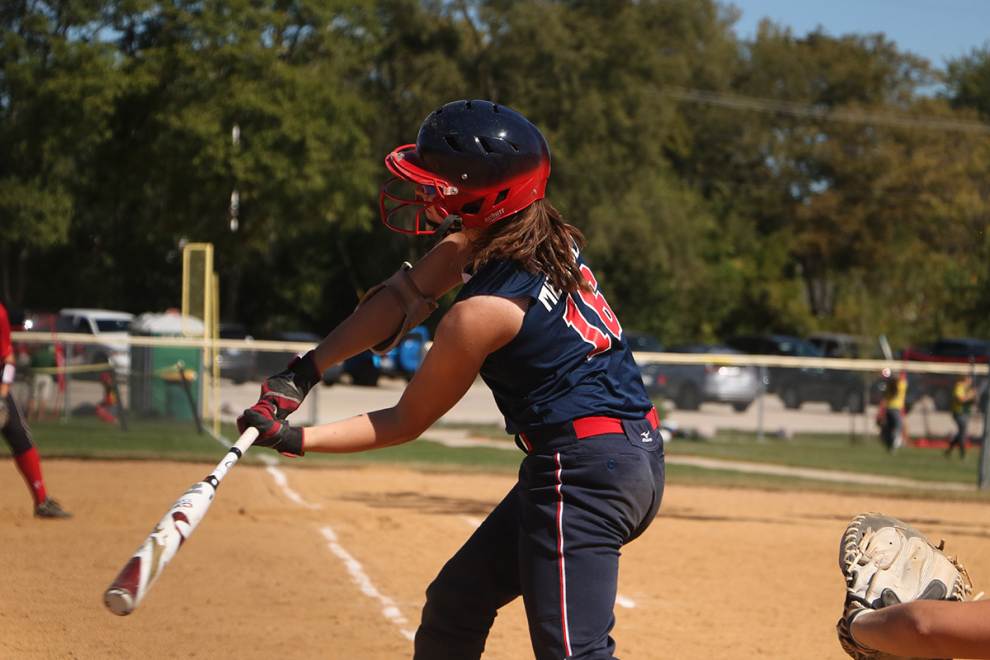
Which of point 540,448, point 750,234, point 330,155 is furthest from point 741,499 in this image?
point 750,234

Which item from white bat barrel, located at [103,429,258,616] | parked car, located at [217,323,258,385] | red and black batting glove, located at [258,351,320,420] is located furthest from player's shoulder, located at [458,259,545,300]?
parked car, located at [217,323,258,385]

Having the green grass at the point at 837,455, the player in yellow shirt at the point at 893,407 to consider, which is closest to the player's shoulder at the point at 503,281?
the green grass at the point at 837,455

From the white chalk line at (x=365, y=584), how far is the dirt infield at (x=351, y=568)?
0.03 meters

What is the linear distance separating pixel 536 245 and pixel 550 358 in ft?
1.18

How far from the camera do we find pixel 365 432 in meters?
3.77

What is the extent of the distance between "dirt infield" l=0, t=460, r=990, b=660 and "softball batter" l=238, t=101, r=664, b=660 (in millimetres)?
3047

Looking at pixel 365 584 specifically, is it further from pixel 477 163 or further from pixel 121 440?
pixel 121 440

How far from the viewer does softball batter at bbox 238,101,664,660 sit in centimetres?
362

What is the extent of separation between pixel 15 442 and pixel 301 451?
805cm

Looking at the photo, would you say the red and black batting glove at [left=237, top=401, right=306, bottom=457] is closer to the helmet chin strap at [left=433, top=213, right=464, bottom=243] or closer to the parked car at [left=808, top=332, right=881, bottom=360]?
the helmet chin strap at [left=433, top=213, right=464, bottom=243]

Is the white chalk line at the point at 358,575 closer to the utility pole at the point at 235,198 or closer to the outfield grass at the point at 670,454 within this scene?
the outfield grass at the point at 670,454

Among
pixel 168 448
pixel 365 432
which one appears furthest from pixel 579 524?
pixel 168 448

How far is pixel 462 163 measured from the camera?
3.80 metres

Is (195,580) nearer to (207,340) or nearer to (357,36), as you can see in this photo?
(207,340)
